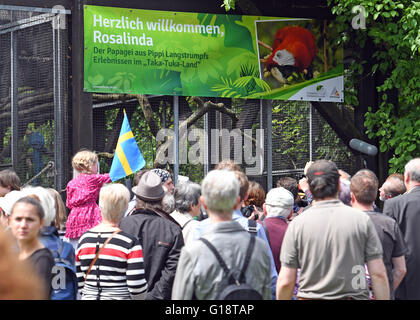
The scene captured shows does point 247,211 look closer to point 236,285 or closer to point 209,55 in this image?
point 236,285

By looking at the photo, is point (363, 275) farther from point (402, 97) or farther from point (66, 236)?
point (402, 97)

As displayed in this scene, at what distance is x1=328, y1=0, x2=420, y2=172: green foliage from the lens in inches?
341

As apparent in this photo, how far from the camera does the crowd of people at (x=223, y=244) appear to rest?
3400 mm

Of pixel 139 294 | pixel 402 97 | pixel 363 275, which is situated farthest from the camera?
pixel 402 97

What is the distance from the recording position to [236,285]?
10.9 feet

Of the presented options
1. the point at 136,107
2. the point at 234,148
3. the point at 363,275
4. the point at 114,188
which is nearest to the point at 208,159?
→ the point at 234,148

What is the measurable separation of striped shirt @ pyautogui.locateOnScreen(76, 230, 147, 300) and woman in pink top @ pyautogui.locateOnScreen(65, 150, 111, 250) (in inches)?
88.0

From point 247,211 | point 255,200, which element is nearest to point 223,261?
point 247,211

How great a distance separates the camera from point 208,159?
30.7ft

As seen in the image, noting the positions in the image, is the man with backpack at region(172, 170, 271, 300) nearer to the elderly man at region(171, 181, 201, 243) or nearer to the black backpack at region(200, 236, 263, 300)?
the black backpack at region(200, 236, 263, 300)

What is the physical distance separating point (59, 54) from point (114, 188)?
14.8ft

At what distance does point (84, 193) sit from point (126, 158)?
99cm

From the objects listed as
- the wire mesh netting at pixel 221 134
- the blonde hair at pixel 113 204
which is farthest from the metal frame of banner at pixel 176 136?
the blonde hair at pixel 113 204

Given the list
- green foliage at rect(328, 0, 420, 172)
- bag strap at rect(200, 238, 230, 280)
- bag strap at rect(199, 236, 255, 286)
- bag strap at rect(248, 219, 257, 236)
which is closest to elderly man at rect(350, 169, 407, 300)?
bag strap at rect(248, 219, 257, 236)
